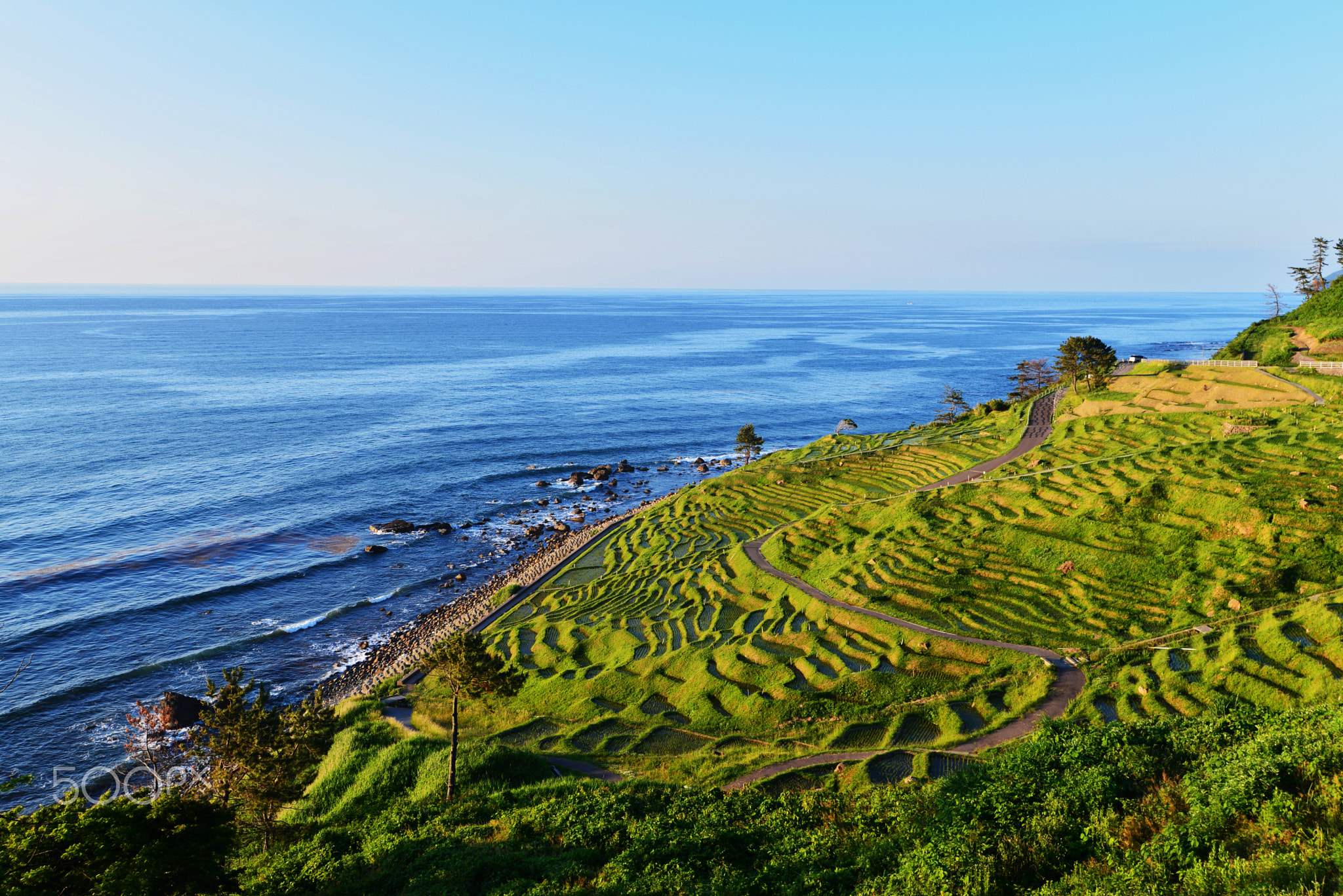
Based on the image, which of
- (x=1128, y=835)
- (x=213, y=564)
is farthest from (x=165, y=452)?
(x=1128, y=835)

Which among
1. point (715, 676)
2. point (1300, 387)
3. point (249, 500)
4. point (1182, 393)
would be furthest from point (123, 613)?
point (1300, 387)

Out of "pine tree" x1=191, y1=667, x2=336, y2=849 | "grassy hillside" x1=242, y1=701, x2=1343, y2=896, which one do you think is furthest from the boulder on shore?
"grassy hillside" x1=242, y1=701, x2=1343, y2=896

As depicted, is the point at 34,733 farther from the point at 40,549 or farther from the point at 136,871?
the point at 136,871

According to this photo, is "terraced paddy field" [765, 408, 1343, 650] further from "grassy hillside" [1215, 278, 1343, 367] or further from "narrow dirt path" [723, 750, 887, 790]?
"grassy hillside" [1215, 278, 1343, 367]

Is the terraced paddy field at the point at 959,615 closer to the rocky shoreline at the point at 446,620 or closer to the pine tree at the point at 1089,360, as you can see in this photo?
the rocky shoreline at the point at 446,620

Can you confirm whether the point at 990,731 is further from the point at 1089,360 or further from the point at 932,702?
the point at 1089,360

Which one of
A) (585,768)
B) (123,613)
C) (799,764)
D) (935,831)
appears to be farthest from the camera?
(123,613)
